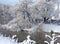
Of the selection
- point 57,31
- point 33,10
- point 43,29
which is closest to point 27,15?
point 33,10

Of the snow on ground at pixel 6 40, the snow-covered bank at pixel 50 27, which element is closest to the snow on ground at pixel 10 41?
the snow on ground at pixel 6 40

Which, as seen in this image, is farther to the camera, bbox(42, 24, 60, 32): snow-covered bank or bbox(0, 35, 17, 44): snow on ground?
bbox(0, 35, 17, 44): snow on ground

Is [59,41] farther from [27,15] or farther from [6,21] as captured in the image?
[6,21]

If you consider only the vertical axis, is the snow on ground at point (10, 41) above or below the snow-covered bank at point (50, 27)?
below

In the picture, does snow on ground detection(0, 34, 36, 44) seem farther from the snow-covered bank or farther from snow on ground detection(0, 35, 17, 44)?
the snow-covered bank

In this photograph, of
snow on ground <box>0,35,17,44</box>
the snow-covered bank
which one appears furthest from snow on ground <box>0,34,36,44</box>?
the snow-covered bank

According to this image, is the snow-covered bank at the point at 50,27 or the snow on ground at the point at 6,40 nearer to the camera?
the snow-covered bank at the point at 50,27

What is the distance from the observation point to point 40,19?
1.62 meters

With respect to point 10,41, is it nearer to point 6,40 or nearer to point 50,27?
point 6,40

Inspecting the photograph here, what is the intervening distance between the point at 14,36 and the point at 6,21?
0.16 metres

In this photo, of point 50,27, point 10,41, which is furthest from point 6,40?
point 50,27

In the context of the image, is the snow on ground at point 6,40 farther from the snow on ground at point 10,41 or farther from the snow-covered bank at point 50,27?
the snow-covered bank at point 50,27

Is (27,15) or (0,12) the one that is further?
(0,12)

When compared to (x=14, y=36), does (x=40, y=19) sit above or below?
above
